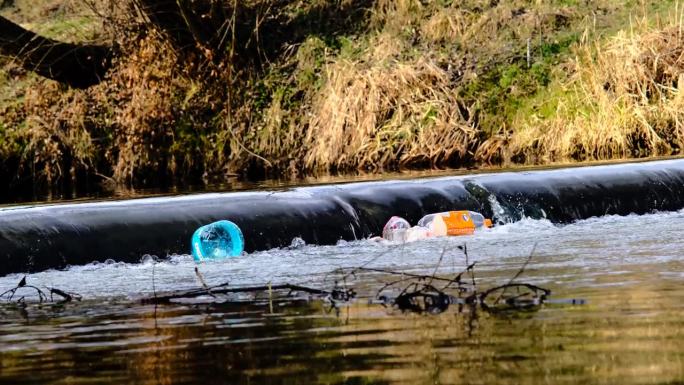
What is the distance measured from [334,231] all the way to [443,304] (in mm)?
4697

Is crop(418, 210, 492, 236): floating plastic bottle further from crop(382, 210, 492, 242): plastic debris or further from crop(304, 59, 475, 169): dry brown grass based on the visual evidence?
crop(304, 59, 475, 169): dry brown grass

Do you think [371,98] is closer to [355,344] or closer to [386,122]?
[386,122]

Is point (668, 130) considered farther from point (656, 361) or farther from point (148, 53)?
point (656, 361)

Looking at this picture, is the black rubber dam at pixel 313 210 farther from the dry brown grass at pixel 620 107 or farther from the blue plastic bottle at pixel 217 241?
the dry brown grass at pixel 620 107

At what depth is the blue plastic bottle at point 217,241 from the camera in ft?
29.6

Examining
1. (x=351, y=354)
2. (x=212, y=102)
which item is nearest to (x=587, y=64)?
(x=212, y=102)

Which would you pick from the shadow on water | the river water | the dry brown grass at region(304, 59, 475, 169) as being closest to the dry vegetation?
the dry brown grass at region(304, 59, 475, 169)

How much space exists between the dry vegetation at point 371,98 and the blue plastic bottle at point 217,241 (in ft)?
30.6

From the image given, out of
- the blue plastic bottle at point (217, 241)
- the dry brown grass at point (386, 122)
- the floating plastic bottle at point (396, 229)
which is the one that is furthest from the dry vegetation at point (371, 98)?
the blue plastic bottle at point (217, 241)

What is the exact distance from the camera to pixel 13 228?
9.27 m

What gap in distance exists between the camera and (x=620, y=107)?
60.0 ft

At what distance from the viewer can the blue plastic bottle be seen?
9031mm

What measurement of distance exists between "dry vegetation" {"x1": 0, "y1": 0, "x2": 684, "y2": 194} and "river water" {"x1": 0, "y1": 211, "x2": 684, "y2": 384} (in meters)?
11.0

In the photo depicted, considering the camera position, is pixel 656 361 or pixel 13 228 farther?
pixel 13 228
